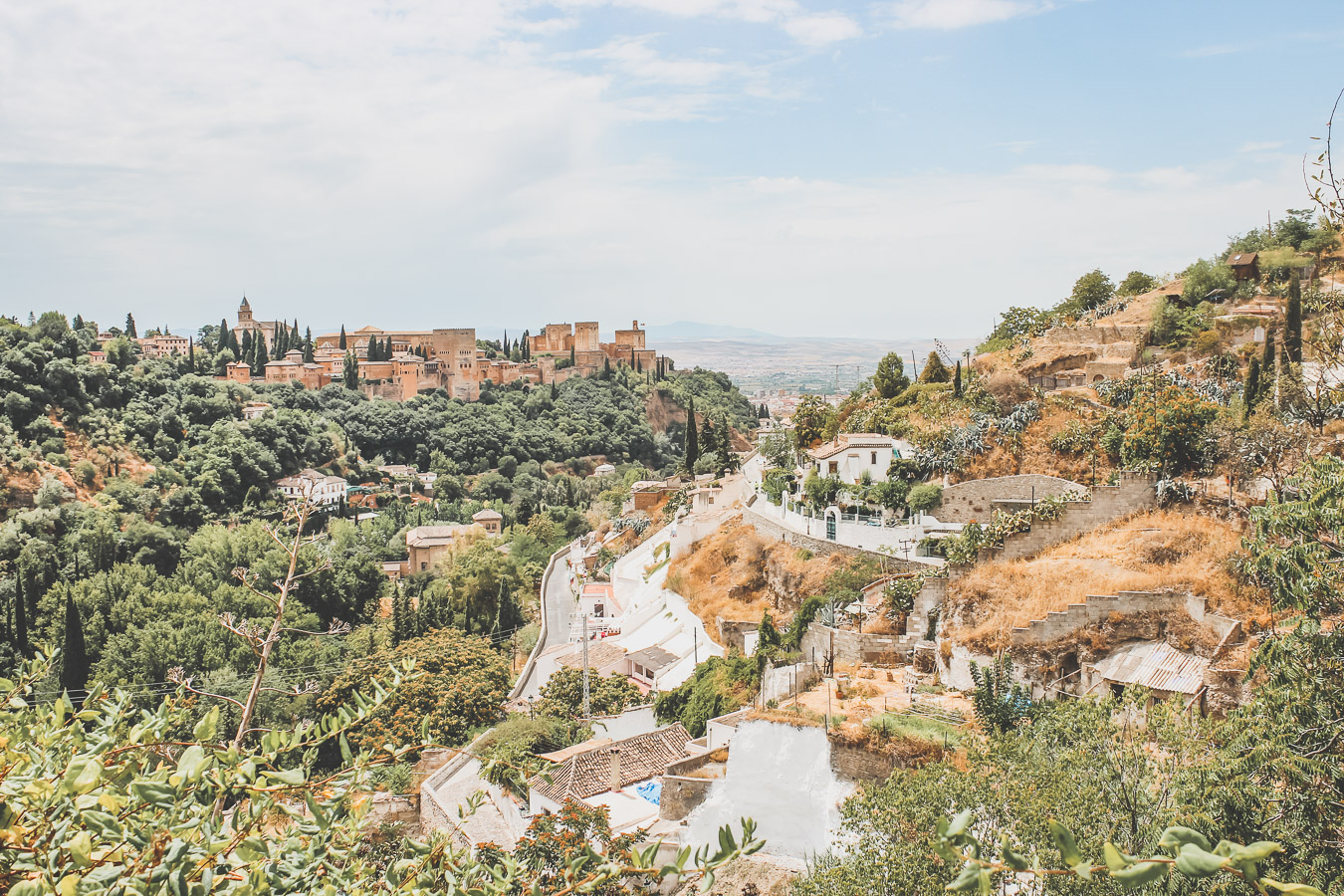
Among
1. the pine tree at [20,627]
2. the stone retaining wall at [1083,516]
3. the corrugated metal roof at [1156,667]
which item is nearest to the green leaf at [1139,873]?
the corrugated metal roof at [1156,667]

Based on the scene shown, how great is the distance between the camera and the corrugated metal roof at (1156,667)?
33.2 feet

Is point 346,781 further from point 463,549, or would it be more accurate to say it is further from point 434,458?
point 434,458

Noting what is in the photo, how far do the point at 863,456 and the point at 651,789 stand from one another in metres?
9.06

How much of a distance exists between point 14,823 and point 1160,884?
6572 millimetres

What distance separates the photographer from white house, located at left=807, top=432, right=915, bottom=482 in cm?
1936

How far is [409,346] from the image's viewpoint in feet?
268

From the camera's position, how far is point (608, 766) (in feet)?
45.2

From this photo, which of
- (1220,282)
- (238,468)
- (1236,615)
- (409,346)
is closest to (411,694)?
(1236,615)

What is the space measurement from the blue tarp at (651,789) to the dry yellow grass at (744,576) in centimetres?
498

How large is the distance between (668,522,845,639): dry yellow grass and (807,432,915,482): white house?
6.69ft

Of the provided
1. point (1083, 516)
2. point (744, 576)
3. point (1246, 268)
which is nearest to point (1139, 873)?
point (1083, 516)

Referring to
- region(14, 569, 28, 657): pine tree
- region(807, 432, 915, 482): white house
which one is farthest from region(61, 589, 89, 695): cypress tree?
region(807, 432, 915, 482): white house

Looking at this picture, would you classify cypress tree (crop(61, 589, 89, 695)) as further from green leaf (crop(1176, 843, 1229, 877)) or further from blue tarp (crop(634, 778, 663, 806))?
green leaf (crop(1176, 843, 1229, 877))

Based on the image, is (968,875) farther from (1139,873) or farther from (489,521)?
(489,521)
